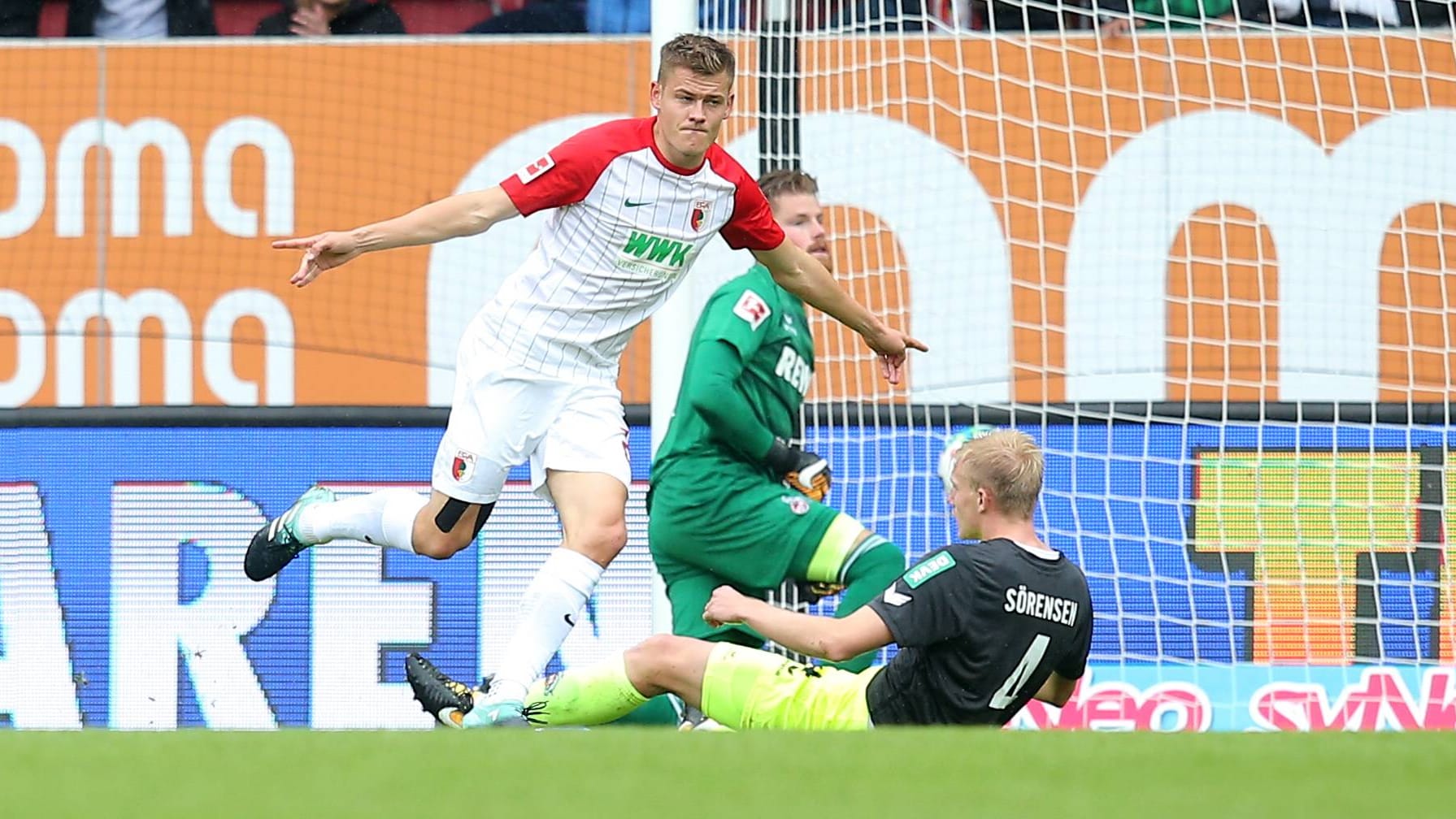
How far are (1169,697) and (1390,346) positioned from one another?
1422 mm

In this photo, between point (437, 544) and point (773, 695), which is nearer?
point (773, 695)

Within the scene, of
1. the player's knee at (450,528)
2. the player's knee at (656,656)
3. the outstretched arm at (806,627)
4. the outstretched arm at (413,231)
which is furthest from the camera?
the player's knee at (450,528)

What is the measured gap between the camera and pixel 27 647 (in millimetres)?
7016

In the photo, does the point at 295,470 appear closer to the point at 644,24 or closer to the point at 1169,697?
the point at 644,24

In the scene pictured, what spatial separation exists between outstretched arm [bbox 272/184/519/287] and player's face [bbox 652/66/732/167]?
44 centimetres

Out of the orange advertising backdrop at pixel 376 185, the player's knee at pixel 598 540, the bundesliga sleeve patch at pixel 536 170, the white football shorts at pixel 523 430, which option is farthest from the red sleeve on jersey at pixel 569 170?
the orange advertising backdrop at pixel 376 185

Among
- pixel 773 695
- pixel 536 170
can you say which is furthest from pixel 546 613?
pixel 536 170

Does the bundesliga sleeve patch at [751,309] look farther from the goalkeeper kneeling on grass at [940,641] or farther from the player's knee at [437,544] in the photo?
the goalkeeper kneeling on grass at [940,641]

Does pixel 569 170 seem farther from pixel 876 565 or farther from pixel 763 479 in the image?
pixel 876 565

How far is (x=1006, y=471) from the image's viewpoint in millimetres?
4273

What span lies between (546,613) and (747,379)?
124cm

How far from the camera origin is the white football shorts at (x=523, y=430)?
4848 millimetres

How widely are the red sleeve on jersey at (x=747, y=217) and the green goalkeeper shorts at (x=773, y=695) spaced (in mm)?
1104

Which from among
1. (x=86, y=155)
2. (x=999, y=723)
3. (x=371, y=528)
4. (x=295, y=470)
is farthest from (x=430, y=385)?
(x=999, y=723)
